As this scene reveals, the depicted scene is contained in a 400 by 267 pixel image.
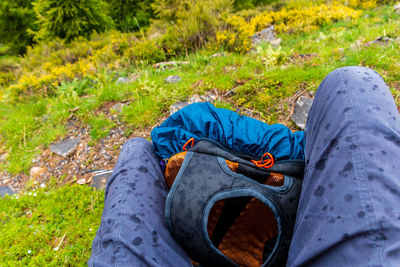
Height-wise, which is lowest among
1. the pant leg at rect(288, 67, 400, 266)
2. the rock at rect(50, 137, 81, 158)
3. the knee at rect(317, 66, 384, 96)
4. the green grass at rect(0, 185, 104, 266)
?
the green grass at rect(0, 185, 104, 266)

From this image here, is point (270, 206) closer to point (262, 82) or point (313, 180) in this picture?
point (313, 180)

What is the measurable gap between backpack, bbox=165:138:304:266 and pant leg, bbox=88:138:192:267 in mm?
116

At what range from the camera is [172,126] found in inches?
84.7

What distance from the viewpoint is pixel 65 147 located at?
3.45m

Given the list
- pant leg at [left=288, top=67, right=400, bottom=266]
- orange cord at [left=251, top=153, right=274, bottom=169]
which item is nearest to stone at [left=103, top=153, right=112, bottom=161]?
orange cord at [left=251, top=153, right=274, bottom=169]

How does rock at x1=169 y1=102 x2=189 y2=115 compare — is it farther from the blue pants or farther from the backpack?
the backpack

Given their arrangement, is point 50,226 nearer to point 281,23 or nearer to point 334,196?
point 334,196

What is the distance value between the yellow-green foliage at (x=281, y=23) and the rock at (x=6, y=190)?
4929mm

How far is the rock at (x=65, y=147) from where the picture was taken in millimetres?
3375

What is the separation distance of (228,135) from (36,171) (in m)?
3.12

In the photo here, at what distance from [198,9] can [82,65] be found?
11.6 feet

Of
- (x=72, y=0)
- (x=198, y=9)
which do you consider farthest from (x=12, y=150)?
(x=72, y=0)

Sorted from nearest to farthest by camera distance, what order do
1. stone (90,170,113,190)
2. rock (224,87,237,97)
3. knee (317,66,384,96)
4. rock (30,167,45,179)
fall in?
knee (317,66,384,96) < stone (90,170,113,190) < rock (30,167,45,179) < rock (224,87,237,97)

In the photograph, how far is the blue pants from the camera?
3.39 feet
